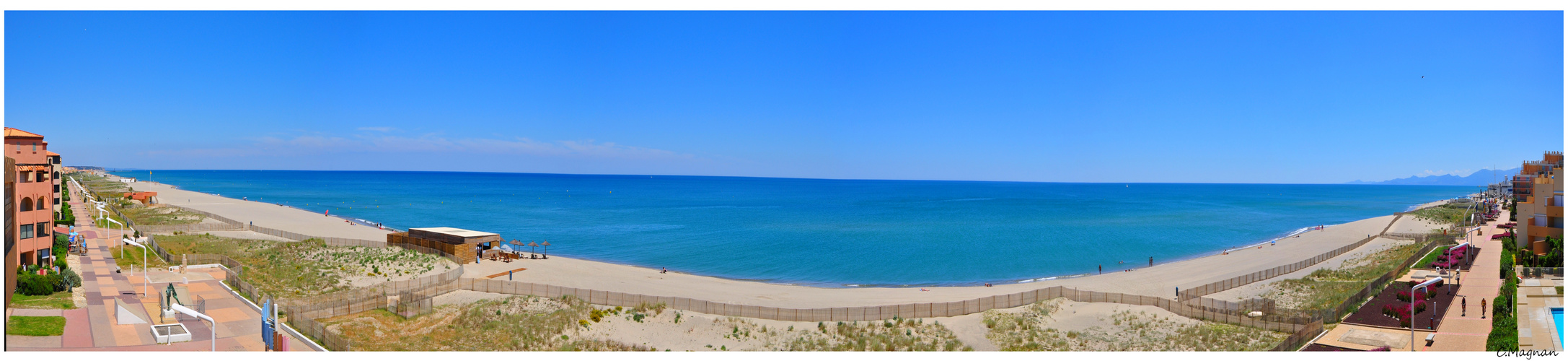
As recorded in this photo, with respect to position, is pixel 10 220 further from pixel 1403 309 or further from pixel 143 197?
pixel 143 197

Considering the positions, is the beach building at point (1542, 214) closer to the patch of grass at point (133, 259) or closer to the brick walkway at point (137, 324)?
the brick walkway at point (137, 324)

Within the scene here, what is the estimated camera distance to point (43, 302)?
81.4ft

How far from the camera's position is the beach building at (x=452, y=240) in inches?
1752

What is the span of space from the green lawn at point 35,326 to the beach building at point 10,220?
325 centimetres

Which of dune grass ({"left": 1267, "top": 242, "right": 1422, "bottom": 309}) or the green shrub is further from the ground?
the green shrub

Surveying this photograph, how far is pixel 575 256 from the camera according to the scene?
61.2 metres

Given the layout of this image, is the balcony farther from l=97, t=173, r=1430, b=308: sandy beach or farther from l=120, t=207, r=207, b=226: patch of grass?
l=120, t=207, r=207, b=226: patch of grass

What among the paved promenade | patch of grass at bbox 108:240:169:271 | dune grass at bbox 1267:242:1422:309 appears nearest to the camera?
the paved promenade

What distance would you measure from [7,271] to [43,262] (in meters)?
11.5

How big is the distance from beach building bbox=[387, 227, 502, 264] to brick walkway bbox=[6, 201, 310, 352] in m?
11.8

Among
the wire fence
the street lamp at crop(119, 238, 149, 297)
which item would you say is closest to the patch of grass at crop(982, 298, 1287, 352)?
the wire fence

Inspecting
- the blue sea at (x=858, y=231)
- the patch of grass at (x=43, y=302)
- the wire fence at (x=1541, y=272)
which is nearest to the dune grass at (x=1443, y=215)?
the blue sea at (x=858, y=231)

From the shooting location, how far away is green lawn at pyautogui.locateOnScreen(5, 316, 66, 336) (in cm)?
2059
